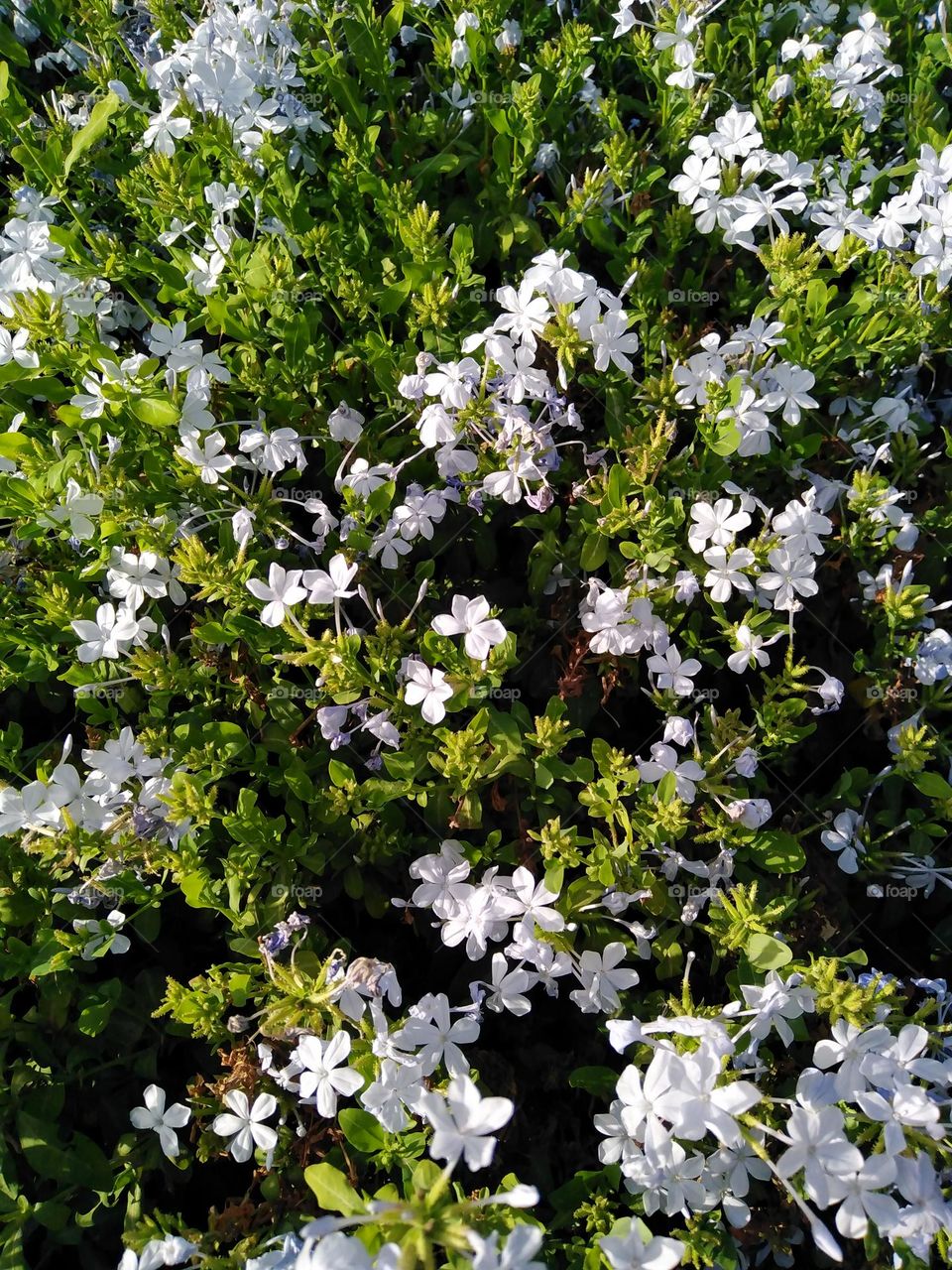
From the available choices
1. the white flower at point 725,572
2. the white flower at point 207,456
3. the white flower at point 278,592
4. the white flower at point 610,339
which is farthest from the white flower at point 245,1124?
the white flower at point 610,339

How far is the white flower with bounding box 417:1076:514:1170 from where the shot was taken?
4.43 ft

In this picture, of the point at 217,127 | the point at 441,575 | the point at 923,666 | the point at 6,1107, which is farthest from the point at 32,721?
the point at 923,666

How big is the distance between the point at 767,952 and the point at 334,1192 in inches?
39.8

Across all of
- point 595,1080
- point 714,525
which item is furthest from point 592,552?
point 595,1080

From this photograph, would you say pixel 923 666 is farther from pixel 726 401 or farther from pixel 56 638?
pixel 56 638

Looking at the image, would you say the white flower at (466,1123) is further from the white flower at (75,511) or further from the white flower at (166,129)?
the white flower at (166,129)

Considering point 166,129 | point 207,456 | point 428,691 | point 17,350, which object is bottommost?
point 428,691

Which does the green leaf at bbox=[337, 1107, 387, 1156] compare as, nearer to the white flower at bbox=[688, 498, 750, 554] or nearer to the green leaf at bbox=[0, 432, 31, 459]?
the white flower at bbox=[688, 498, 750, 554]

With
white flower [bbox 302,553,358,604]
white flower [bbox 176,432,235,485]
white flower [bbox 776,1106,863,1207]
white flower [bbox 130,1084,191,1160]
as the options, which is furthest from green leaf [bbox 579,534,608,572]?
white flower [bbox 130,1084,191,1160]

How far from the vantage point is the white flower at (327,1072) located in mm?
1812

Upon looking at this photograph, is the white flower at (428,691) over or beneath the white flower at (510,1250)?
over

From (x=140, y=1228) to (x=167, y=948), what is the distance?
71 centimetres

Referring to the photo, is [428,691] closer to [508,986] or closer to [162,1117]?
[508,986]

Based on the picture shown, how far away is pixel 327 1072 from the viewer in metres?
1.84
